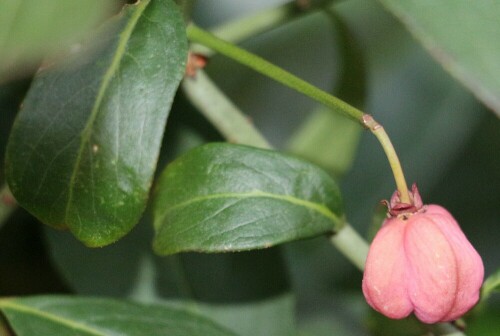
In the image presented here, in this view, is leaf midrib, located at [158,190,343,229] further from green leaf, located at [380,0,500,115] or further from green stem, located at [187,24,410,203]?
green leaf, located at [380,0,500,115]

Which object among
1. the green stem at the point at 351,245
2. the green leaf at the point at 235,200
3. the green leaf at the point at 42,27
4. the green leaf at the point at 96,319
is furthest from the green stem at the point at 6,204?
the green leaf at the point at 42,27

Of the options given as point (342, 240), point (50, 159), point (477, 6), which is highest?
point (477, 6)

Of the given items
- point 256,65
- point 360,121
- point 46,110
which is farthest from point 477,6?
point 46,110

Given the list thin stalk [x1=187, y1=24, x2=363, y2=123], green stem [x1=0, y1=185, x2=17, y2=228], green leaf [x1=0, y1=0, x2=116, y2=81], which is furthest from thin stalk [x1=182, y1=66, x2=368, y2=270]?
green leaf [x1=0, y1=0, x2=116, y2=81]

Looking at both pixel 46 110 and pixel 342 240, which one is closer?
pixel 46 110

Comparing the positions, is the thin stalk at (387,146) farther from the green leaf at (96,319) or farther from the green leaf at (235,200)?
the green leaf at (96,319)

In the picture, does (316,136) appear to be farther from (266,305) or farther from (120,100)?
(120,100)

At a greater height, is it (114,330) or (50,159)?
(50,159)
